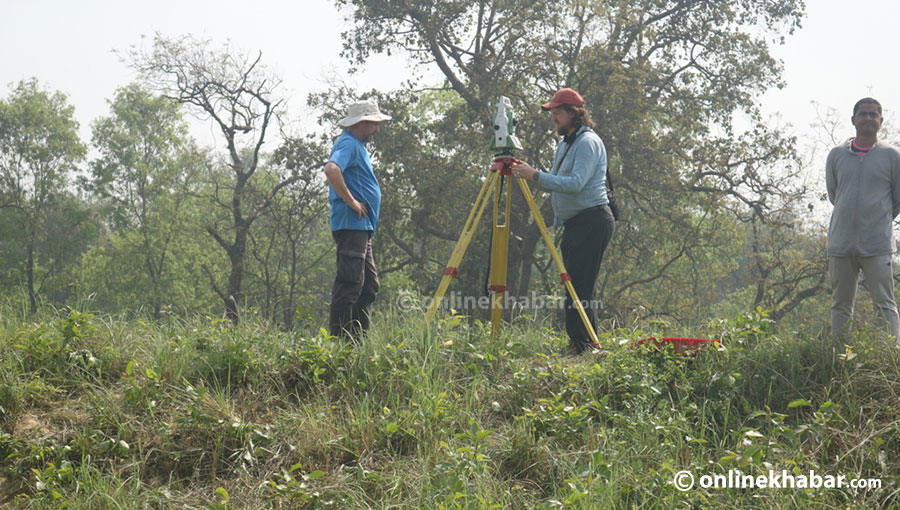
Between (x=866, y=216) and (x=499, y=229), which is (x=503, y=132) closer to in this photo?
(x=499, y=229)

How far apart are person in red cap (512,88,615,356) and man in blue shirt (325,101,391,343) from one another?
1037mm

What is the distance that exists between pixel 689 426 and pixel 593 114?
11.5 metres

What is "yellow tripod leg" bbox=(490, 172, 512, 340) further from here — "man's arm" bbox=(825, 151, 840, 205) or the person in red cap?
"man's arm" bbox=(825, 151, 840, 205)

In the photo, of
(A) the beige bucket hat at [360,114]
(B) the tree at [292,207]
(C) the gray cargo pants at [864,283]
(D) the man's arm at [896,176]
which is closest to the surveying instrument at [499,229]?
(A) the beige bucket hat at [360,114]

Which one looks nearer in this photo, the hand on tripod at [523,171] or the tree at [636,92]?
the hand on tripod at [523,171]

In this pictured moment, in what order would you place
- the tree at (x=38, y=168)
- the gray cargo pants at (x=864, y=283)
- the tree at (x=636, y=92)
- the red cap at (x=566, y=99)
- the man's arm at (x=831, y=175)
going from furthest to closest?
the tree at (x=38, y=168) < the tree at (x=636, y=92) < the red cap at (x=566, y=99) < the man's arm at (x=831, y=175) < the gray cargo pants at (x=864, y=283)

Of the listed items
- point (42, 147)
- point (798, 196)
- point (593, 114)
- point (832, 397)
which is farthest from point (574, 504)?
point (42, 147)

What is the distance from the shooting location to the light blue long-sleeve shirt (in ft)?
15.1

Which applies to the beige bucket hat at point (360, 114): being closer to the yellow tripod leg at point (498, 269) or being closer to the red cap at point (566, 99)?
the yellow tripod leg at point (498, 269)

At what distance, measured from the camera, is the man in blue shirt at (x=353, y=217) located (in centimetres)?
460

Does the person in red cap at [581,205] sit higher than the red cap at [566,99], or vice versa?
the red cap at [566,99]

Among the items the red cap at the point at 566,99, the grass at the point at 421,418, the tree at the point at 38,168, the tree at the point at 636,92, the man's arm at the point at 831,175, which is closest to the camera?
the grass at the point at 421,418

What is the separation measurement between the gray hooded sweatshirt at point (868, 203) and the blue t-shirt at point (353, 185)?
9.94ft

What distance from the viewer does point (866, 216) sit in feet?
14.5
